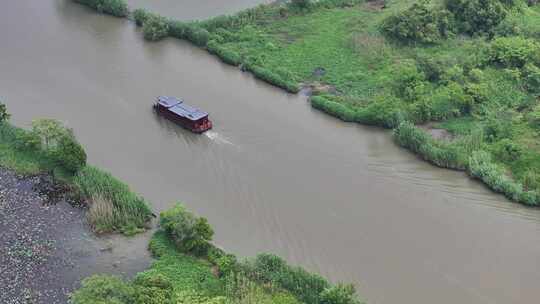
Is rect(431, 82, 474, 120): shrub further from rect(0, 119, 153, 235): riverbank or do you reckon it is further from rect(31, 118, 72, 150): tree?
rect(31, 118, 72, 150): tree

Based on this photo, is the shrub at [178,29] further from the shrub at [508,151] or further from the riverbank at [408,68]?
the shrub at [508,151]

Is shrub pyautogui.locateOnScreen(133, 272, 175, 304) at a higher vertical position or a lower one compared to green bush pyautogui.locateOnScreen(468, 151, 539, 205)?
lower

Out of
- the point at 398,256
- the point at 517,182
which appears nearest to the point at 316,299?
the point at 398,256

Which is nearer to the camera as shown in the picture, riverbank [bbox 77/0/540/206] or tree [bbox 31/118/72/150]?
tree [bbox 31/118/72/150]

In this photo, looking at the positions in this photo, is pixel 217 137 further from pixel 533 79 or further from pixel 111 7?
pixel 533 79

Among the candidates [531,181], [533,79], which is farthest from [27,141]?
[533,79]

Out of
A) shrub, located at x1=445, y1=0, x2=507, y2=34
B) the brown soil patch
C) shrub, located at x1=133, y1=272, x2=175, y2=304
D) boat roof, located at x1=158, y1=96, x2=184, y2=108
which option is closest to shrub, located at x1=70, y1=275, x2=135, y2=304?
shrub, located at x1=133, y1=272, x2=175, y2=304
